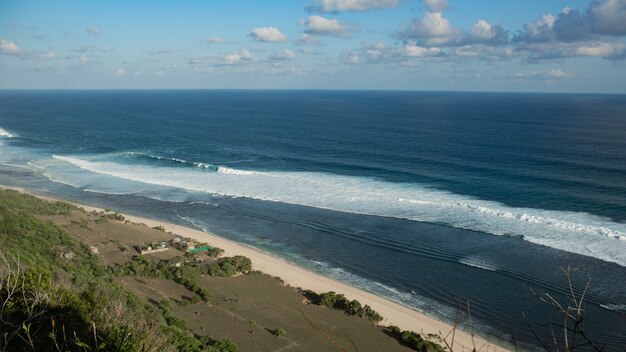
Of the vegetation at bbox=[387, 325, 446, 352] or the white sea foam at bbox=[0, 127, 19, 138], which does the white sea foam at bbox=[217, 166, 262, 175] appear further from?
the white sea foam at bbox=[0, 127, 19, 138]

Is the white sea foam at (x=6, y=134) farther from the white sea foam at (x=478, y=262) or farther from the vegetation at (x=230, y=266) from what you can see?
the white sea foam at (x=478, y=262)

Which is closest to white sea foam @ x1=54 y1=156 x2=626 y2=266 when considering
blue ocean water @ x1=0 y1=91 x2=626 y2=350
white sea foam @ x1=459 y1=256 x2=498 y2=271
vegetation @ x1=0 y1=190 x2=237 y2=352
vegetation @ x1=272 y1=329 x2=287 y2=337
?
blue ocean water @ x1=0 y1=91 x2=626 y2=350

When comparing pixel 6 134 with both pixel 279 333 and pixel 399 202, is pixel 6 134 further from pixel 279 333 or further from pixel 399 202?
pixel 279 333

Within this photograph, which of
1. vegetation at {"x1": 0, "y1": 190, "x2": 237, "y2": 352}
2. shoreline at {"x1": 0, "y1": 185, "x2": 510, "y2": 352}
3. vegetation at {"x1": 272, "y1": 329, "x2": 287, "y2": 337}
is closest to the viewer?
vegetation at {"x1": 0, "y1": 190, "x2": 237, "y2": 352}

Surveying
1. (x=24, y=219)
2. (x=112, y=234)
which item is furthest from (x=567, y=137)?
(x=24, y=219)

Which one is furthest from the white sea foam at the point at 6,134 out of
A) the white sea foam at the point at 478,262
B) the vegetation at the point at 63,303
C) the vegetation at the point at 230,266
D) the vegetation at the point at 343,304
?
the white sea foam at the point at 478,262

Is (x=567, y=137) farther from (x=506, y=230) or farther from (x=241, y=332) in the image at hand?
(x=241, y=332)
